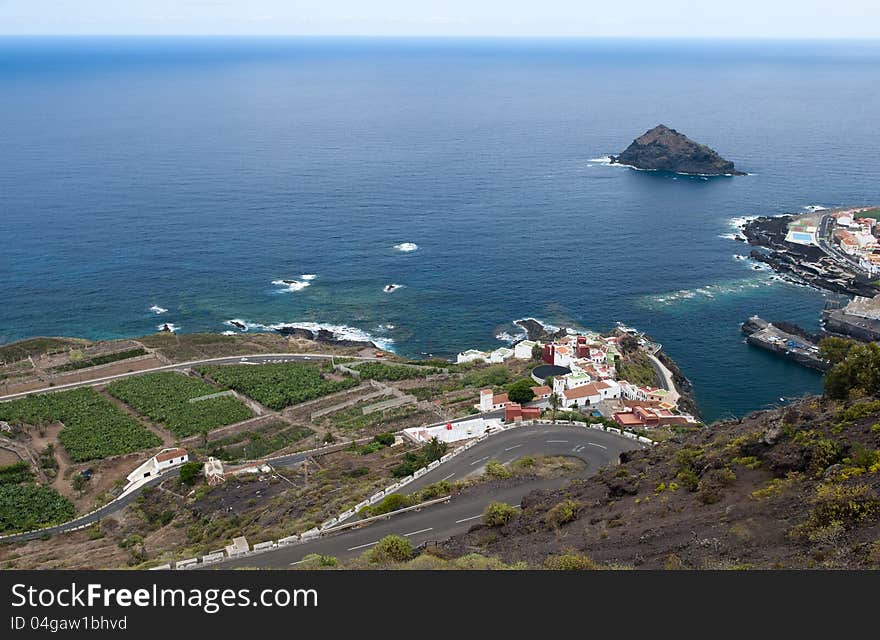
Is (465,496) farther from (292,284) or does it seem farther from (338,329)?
(292,284)

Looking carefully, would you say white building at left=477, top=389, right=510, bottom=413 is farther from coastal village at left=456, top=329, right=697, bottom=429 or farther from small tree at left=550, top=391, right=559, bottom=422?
small tree at left=550, top=391, right=559, bottom=422

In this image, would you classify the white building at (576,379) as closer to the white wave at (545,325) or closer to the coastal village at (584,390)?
the coastal village at (584,390)

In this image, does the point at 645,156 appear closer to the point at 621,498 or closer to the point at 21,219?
the point at 21,219

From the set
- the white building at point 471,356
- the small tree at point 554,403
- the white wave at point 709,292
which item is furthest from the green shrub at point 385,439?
the white wave at point 709,292

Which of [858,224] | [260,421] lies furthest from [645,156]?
[260,421]

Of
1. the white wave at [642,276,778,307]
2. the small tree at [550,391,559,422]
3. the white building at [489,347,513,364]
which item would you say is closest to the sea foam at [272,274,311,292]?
the white building at [489,347,513,364]

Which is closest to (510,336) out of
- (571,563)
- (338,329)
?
(338,329)

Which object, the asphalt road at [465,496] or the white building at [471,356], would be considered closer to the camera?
the asphalt road at [465,496]

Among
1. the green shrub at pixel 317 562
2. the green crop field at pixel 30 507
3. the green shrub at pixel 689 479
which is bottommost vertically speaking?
the green crop field at pixel 30 507
